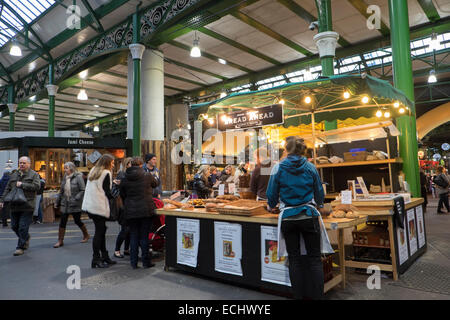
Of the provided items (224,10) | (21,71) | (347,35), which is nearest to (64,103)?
(21,71)

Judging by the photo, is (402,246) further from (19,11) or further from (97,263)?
(19,11)

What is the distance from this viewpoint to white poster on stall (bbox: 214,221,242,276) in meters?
3.59

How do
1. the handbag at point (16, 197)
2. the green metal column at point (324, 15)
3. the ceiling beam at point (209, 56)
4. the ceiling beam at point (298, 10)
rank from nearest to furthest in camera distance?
the handbag at point (16, 197) → the green metal column at point (324, 15) → the ceiling beam at point (298, 10) → the ceiling beam at point (209, 56)

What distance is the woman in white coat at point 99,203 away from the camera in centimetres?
448

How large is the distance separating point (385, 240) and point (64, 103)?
69.1 feet

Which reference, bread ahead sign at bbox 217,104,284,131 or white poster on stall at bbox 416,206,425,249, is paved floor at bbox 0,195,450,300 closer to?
white poster on stall at bbox 416,206,425,249

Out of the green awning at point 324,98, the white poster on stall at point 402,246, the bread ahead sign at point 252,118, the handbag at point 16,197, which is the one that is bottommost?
the white poster on stall at point 402,246

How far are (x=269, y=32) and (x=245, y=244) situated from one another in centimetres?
936

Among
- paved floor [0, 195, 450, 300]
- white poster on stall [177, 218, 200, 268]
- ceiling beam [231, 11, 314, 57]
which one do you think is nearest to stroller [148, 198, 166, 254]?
paved floor [0, 195, 450, 300]

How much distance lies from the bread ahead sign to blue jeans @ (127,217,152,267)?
1.88m

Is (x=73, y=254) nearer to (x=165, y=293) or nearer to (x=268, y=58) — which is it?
(x=165, y=293)

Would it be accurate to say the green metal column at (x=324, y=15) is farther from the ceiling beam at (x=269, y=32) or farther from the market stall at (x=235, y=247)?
the market stall at (x=235, y=247)

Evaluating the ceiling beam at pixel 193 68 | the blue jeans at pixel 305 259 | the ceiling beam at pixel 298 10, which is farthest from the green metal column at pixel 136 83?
the blue jeans at pixel 305 259

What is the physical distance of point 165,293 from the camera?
3.49 meters
